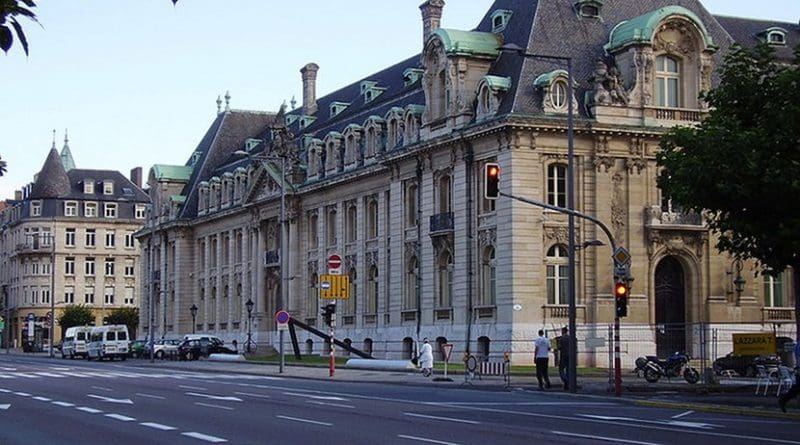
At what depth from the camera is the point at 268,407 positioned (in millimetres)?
29359

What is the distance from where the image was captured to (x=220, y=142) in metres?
110

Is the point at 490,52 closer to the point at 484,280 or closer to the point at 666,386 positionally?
the point at 484,280

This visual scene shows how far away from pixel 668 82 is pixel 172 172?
190 ft

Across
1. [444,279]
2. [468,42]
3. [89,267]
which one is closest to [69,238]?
[89,267]

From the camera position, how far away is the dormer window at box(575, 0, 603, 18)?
6519cm

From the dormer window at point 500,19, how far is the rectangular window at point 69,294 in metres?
86.8

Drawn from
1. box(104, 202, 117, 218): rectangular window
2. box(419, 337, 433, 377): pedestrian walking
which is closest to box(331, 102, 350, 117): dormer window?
box(419, 337, 433, 377): pedestrian walking

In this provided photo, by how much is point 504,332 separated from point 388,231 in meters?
15.0

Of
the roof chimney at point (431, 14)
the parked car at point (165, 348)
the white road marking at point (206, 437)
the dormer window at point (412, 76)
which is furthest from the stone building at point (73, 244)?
the white road marking at point (206, 437)

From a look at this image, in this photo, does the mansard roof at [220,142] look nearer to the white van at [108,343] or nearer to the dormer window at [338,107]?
the white van at [108,343]

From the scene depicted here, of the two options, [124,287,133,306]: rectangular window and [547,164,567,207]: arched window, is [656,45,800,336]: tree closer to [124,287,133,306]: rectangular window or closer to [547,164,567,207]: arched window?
[547,164,567,207]: arched window

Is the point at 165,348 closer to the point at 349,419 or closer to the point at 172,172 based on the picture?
the point at 172,172

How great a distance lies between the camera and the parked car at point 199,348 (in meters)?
82.7

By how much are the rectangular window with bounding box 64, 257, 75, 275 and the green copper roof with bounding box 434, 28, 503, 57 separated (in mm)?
87051
